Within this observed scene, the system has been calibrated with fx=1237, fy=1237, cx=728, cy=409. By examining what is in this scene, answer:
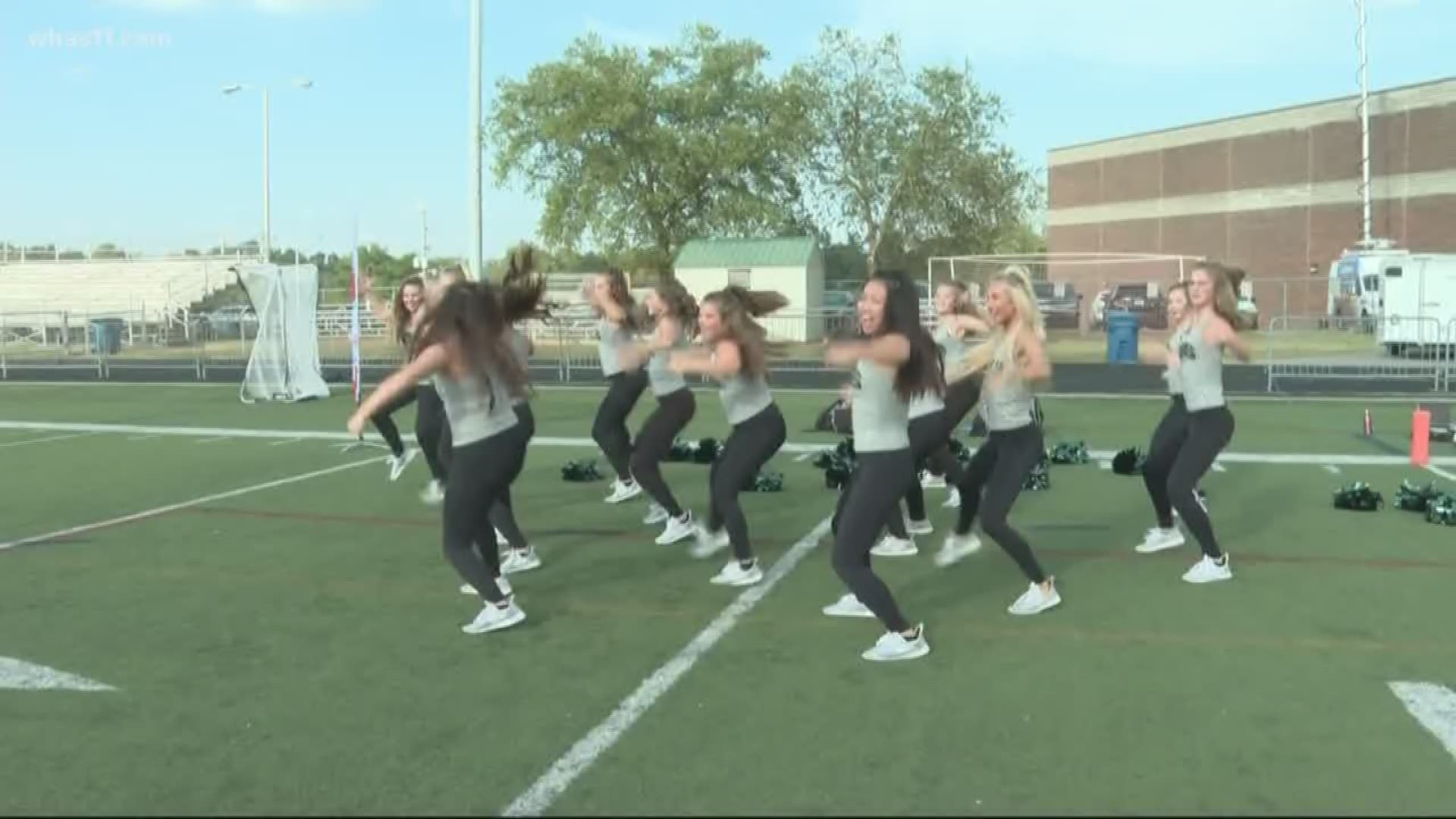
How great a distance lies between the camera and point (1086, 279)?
4928 centimetres

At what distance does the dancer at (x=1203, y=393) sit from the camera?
7.03 metres

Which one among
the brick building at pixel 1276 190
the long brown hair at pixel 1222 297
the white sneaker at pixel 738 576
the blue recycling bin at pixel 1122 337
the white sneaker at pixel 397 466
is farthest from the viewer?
the brick building at pixel 1276 190

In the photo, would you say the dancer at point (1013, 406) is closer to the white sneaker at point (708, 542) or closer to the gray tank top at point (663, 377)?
the white sneaker at point (708, 542)

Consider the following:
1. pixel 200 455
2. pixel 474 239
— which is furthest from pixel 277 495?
pixel 474 239

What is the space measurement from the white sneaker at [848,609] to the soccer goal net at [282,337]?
15.6m

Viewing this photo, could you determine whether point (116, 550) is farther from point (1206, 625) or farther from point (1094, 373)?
point (1094, 373)

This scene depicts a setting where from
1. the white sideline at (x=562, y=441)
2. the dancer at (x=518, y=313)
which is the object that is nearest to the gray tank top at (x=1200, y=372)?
the dancer at (x=518, y=313)

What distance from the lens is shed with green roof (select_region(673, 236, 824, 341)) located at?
1368 inches

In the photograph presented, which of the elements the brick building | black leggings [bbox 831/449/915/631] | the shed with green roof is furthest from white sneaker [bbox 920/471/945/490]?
the brick building

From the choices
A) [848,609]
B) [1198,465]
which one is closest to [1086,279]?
[1198,465]

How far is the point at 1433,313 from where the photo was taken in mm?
26781

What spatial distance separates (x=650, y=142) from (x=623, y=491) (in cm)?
2678

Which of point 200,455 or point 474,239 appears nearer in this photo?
point 200,455

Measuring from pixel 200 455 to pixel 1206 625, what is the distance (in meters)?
10.7
